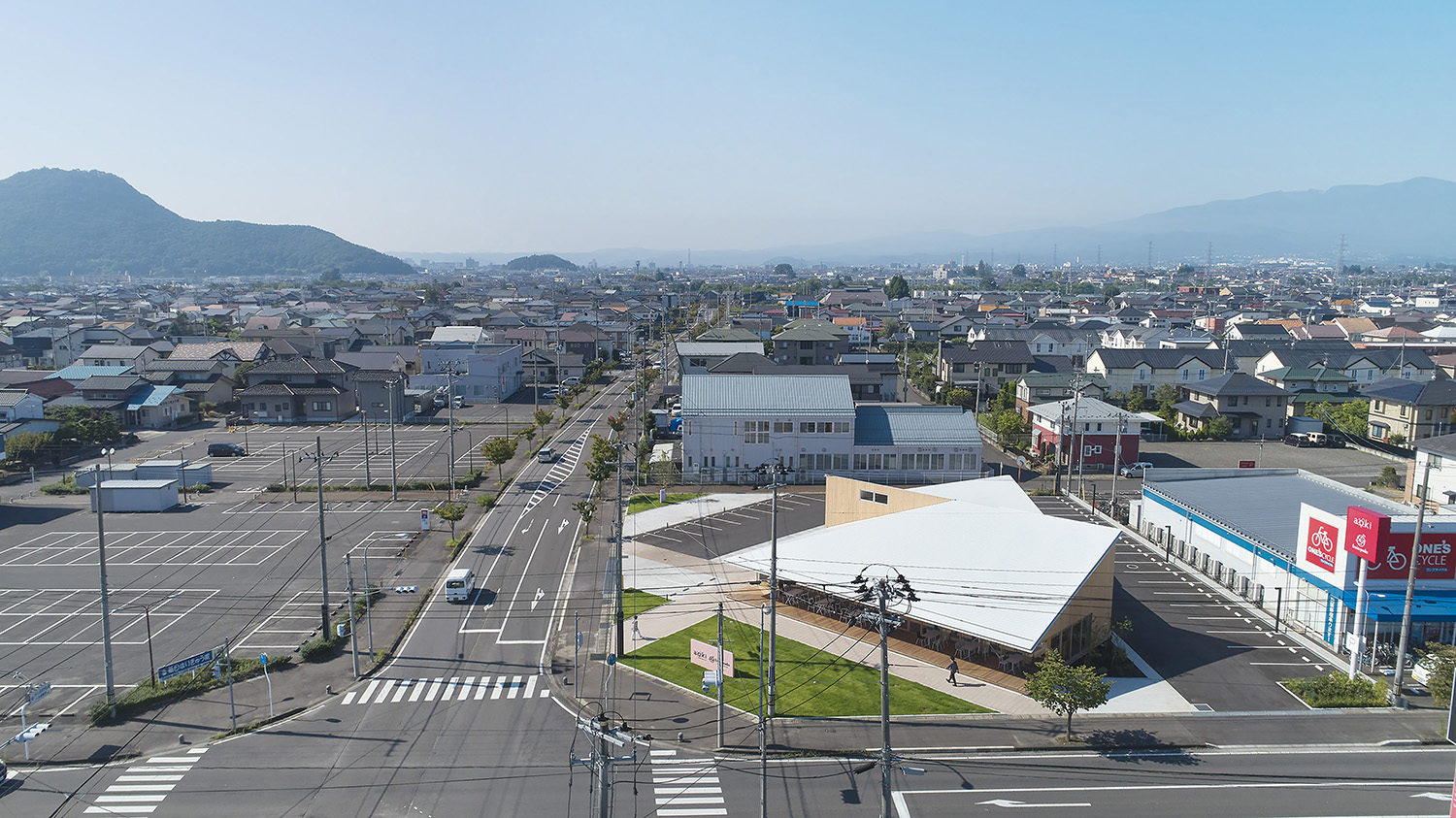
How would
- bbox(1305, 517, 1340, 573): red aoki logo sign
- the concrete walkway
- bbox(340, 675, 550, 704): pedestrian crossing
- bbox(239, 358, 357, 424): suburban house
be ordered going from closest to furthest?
bbox(340, 675, 550, 704): pedestrian crossing, bbox(1305, 517, 1340, 573): red aoki logo sign, the concrete walkway, bbox(239, 358, 357, 424): suburban house

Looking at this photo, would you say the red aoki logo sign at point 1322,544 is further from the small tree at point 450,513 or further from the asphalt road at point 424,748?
the small tree at point 450,513

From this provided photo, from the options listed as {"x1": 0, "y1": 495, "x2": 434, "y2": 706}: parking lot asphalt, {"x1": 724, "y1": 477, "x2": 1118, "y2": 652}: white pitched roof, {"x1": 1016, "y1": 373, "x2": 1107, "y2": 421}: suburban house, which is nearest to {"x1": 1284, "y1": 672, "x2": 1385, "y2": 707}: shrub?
{"x1": 724, "y1": 477, "x2": 1118, "y2": 652}: white pitched roof

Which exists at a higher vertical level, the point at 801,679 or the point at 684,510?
the point at 684,510

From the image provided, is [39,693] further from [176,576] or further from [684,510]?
[684,510]

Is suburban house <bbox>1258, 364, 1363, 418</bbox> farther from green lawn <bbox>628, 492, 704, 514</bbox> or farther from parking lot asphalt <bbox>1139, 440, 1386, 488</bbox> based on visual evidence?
green lawn <bbox>628, 492, 704, 514</bbox>

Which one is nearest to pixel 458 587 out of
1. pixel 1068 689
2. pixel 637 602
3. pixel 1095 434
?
pixel 637 602

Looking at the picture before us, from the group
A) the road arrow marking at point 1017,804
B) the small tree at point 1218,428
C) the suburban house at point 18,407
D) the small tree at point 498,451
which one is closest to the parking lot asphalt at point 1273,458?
the small tree at point 1218,428
